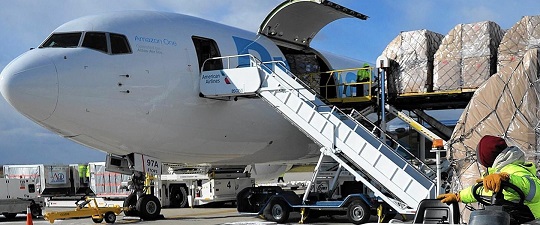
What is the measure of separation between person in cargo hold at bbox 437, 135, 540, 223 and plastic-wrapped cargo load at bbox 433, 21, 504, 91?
11.0 meters

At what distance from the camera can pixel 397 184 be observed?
13.0 metres

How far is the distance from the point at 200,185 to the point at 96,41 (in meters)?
8.25

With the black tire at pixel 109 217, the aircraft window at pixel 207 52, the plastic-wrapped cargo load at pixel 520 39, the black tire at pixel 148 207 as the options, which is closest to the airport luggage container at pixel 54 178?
the black tire at pixel 109 217

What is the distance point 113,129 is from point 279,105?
136 inches

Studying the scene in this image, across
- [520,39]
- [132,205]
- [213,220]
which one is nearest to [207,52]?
[132,205]

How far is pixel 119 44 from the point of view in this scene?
1363 centimetres

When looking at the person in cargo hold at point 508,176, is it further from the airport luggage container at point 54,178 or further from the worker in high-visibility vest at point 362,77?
the airport luggage container at point 54,178

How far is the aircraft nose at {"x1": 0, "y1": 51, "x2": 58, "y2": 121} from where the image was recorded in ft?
40.8

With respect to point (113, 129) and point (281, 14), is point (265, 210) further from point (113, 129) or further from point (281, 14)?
point (281, 14)

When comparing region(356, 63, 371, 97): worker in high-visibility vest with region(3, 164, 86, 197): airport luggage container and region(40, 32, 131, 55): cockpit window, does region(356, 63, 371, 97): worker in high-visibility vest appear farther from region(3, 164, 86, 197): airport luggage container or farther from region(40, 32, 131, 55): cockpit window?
region(3, 164, 86, 197): airport luggage container

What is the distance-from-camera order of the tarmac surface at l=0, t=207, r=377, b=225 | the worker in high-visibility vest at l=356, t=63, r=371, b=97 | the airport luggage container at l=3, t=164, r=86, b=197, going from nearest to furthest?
the tarmac surface at l=0, t=207, r=377, b=225
the worker in high-visibility vest at l=356, t=63, r=371, b=97
the airport luggage container at l=3, t=164, r=86, b=197

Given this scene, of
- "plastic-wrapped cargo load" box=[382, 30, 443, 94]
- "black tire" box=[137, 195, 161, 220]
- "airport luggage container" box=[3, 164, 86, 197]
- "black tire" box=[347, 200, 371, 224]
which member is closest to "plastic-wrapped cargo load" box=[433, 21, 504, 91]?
"plastic-wrapped cargo load" box=[382, 30, 443, 94]

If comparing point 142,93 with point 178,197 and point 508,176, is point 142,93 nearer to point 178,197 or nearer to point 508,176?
point 178,197

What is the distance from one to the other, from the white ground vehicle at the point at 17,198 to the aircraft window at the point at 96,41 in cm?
793
